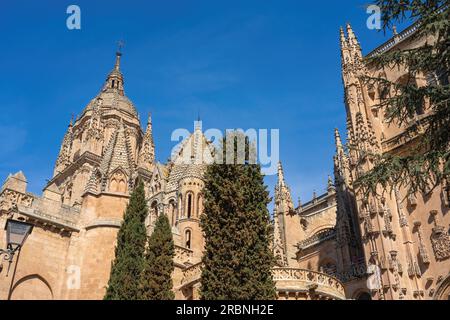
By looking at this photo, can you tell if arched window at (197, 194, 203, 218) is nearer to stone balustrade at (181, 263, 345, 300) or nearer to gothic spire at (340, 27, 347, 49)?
stone balustrade at (181, 263, 345, 300)

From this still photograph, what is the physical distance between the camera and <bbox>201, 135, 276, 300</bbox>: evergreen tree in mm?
13156

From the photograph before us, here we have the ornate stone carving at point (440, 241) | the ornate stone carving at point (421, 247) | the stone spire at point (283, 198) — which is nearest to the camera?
the ornate stone carving at point (440, 241)

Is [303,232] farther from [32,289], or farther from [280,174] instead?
[32,289]

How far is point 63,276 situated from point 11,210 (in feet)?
11.6

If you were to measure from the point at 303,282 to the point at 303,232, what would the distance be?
1824 cm

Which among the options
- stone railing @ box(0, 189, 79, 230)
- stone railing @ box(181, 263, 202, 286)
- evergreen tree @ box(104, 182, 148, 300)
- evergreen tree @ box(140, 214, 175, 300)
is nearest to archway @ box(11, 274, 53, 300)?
stone railing @ box(0, 189, 79, 230)

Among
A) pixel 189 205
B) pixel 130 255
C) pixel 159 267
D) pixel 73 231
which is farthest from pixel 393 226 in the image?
pixel 73 231

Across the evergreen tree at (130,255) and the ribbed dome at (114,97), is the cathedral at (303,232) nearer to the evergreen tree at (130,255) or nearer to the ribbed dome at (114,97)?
the evergreen tree at (130,255)

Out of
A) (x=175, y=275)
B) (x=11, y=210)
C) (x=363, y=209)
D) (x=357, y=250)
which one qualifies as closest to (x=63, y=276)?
(x=11, y=210)

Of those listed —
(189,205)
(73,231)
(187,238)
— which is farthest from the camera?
(189,205)

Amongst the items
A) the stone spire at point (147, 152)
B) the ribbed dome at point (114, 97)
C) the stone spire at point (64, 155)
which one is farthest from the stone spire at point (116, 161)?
the ribbed dome at point (114, 97)

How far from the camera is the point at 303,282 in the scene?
17.8m

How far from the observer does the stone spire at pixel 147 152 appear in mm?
52594

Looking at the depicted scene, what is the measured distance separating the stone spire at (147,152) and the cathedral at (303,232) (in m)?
16.3
